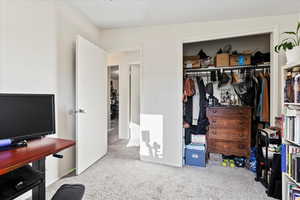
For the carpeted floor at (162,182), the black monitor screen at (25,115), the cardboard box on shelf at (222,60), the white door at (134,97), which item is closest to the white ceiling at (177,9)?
the cardboard box on shelf at (222,60)

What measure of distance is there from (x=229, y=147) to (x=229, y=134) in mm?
217

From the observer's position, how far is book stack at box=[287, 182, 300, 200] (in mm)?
1563

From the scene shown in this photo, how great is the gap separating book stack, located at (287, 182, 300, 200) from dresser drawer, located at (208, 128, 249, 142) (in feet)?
3.35

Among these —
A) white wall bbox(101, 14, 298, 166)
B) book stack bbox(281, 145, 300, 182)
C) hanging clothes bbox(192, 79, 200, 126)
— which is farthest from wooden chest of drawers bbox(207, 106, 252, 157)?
book stack bbox(281, 145, 300, 182)

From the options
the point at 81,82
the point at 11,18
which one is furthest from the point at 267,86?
the point at 11,18

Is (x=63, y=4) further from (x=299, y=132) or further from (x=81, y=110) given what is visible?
(x=299, y=132)

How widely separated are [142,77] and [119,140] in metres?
2.09

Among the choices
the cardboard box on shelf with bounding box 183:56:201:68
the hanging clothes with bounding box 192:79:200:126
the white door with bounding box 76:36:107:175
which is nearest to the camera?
the white door with bounding box 76:36:107:175

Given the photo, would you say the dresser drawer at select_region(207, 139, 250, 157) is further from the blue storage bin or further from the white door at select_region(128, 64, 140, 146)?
the white door at select_region(128, 64, 140, 146)

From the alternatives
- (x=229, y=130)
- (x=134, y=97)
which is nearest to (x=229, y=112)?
(x=229, y=130)

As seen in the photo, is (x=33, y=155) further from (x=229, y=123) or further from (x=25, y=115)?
(x=229, y=123)

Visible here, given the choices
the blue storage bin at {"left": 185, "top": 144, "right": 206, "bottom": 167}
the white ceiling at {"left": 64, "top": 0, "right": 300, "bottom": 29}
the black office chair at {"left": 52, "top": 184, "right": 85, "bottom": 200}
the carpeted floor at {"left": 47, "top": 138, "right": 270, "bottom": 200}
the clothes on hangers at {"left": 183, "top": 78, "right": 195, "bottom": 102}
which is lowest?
the carpeted floor at {"left": 47, "top": 138, "right": 270, "bottom": 200}

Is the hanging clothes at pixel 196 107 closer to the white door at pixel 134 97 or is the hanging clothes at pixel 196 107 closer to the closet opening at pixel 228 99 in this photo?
the closet opening at pixel 228 99

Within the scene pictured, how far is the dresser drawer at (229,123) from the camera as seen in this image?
2688 millimetres
